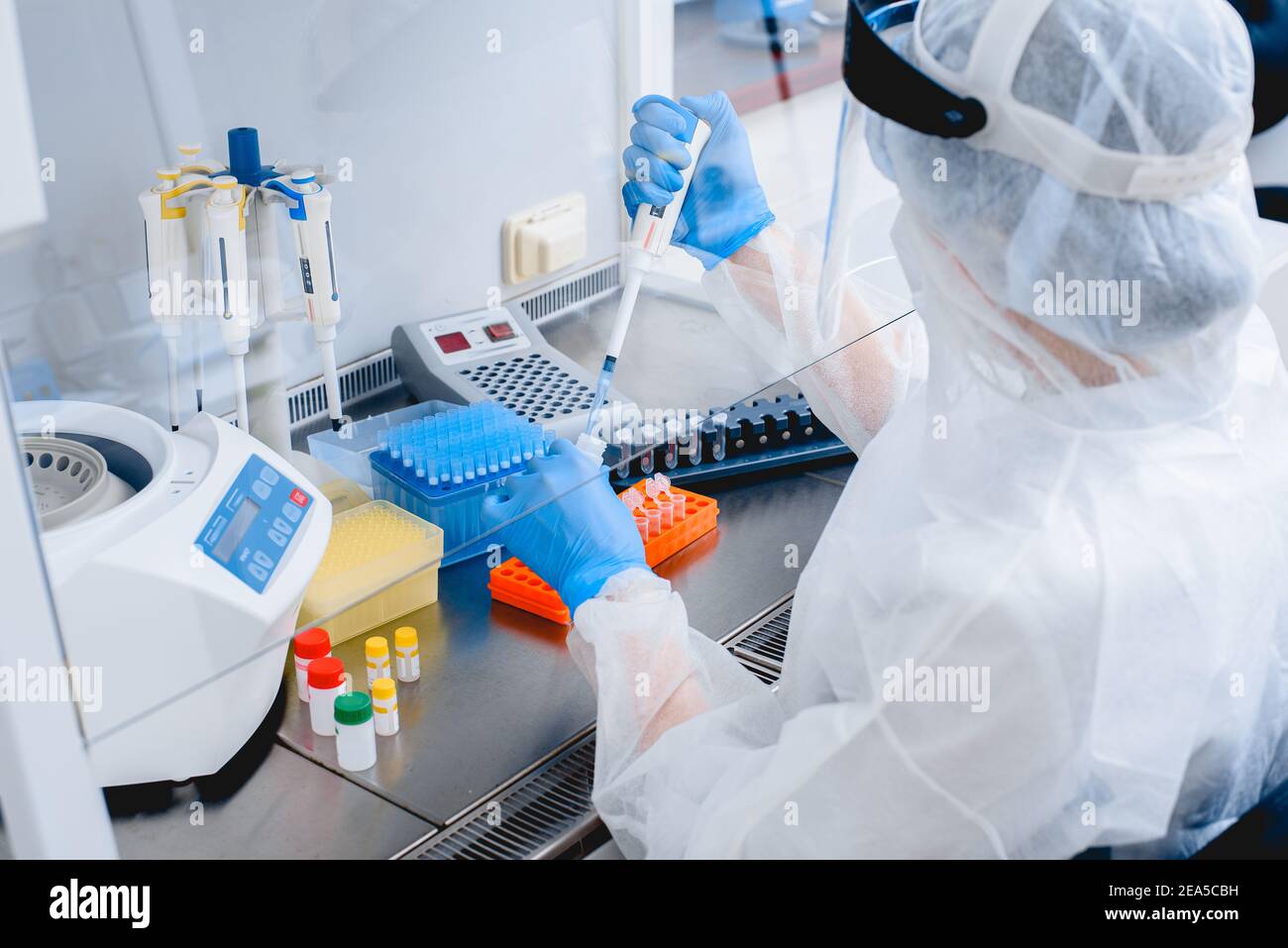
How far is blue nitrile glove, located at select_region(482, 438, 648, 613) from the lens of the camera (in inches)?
48.5

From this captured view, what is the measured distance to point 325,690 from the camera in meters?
1.25

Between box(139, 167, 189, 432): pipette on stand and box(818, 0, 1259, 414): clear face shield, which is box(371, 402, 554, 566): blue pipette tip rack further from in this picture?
box(818, 0, 1259, 414): clear face shield

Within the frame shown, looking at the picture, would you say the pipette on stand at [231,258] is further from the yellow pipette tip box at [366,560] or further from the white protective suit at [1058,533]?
the white protective suit at [1058,533]

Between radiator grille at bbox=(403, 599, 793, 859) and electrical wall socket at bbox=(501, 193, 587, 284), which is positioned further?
electrical wall socket at bbox=(501, 193, 587, 284)

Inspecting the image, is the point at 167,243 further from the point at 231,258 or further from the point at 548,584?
the point at 548,584

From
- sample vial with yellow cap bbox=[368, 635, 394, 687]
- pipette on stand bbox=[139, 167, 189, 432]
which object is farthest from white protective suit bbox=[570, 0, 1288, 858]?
pipette on stand bbox=[139, 167, 189, 432]

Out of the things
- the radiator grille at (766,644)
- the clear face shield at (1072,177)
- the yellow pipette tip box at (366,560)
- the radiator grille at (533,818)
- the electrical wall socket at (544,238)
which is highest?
the clear face shield at (1072,177)

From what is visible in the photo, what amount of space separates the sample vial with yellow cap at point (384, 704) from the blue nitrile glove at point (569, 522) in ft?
0.63

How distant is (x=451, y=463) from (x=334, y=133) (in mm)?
443

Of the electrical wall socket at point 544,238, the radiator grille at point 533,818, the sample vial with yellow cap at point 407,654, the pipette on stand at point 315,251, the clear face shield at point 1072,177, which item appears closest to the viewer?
the clear face shield at point 1072,177

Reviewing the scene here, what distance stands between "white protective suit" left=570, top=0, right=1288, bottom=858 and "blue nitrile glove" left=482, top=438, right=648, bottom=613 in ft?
0.83

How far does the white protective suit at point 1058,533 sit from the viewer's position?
861 millimetres

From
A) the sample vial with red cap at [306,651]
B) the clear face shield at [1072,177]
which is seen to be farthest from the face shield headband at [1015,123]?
the sample vial with red cap at [306,651]
